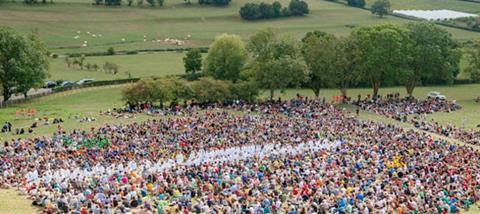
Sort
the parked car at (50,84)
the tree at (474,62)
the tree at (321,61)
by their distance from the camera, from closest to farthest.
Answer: the tree at (321,61), the tree at (474,62), the parked car at (50,84)

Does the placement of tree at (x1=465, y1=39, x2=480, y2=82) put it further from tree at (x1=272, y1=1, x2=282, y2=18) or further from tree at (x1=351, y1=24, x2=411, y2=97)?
tree at (x1=272, y1=1, x2=282, y2=18)

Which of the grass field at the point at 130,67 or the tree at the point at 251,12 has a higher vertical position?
the tree at the point at 251,12

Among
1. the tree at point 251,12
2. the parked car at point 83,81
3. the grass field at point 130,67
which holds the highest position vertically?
the tree at point 251,12

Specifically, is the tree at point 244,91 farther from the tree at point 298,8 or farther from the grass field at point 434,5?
the grass field at point 434,5

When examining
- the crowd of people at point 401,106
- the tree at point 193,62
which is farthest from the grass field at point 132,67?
the crowd of people at point 401,106

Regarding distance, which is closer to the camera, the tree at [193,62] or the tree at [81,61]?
the tree at [193,62]

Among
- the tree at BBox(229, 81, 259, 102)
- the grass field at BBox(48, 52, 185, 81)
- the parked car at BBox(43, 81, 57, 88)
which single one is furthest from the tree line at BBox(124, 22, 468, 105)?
the parked car at BBox(43, 81, 57, 88)

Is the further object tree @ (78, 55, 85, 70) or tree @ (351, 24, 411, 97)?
tree @ (78, 55, 85, 70)
